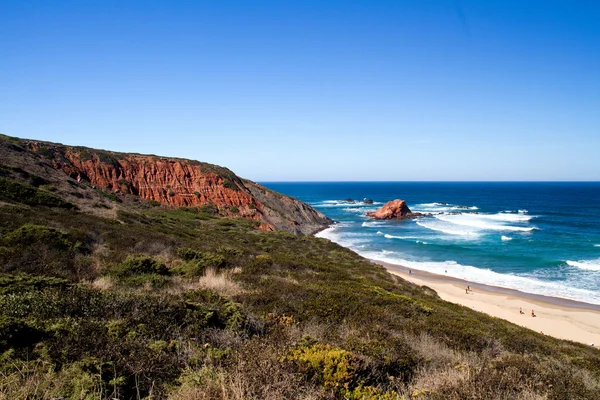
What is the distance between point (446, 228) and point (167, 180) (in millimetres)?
51016

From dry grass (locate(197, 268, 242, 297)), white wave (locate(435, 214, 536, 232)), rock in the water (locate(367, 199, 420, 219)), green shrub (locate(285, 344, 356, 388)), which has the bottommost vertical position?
white wave (locate(435, 214, 536, 232))

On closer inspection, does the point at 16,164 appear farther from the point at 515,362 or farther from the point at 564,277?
the point at 564,277

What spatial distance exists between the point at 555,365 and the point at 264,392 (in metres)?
7.64

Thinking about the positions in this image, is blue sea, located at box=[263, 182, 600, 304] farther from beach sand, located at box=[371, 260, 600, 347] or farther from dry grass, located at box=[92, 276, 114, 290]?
dry grass, located at box=[92, 276, 114, 290]

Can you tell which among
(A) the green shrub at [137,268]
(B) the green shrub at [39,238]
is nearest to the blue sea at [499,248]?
(A) the green shrub at [137,268]

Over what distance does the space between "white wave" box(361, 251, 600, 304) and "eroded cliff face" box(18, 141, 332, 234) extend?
19.1 metres

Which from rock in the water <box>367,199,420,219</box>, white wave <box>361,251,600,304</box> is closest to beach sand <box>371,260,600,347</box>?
white wave <box>361,251,600,304</box>

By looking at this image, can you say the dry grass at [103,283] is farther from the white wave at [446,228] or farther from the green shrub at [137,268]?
the white wave at [446,228]

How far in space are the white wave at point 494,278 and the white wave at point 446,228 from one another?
19.4m

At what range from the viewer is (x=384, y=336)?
21.9 ft

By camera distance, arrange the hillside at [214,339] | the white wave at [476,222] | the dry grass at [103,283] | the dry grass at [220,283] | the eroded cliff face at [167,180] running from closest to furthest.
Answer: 1. the hillside at [214,339]
2. the dry grass at [103,283]
3. the dry grass at [220,283]
4. the eroded cliff face at [167,180]
5. the white wave at [476,222]

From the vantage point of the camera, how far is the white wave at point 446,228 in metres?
58.3

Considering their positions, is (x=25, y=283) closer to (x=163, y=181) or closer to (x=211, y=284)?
(x=211, y=284)

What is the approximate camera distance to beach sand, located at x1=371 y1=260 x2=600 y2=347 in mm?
22234
